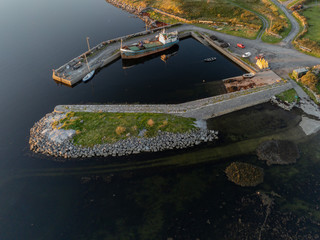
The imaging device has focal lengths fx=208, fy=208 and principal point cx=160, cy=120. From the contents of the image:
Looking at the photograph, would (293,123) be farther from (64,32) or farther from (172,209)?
(64,32)

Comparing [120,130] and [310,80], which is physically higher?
[310,80]

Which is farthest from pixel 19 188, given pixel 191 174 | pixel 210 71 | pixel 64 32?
pixel 64 32

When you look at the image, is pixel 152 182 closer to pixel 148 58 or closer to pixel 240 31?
pixel 148 58

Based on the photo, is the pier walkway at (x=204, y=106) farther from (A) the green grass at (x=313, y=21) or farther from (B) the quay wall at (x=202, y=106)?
(A) the green grass at (x=313, y=21)

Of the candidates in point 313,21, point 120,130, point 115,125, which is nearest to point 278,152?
point 120,130

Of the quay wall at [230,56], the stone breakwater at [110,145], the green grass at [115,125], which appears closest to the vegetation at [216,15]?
the quay wall at [230,56]

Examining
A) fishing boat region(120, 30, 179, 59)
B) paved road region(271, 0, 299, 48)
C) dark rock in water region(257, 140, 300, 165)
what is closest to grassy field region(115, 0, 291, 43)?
paved road region(271, 0, 299, 48)
